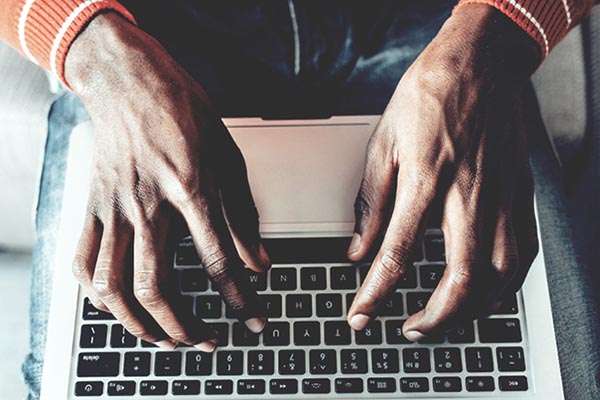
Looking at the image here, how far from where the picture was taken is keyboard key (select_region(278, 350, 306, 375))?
55 centimetres

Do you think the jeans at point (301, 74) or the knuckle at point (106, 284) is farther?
the jeans at point (301, 74)

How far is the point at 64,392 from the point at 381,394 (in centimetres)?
28

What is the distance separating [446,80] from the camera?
0.53 metres

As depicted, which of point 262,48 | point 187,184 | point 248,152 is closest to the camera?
point 187,184

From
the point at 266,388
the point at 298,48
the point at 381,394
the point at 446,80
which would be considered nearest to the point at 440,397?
the point at 381,394

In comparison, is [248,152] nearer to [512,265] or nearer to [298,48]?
[298,48]

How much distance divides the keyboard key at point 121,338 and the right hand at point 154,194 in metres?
0.03

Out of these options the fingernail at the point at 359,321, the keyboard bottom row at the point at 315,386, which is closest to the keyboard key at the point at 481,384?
the keyboard bottom row at the point at 315,386

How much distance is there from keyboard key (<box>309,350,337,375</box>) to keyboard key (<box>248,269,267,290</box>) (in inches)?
2.9

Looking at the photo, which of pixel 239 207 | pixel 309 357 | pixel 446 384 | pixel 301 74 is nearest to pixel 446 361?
pixel 446 384

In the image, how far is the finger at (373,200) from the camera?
0.53 m

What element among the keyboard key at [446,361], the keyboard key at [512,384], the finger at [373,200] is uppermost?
the finger at [373,200]

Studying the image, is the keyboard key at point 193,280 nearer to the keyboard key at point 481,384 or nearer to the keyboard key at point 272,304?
the keyboard key at point 272,304

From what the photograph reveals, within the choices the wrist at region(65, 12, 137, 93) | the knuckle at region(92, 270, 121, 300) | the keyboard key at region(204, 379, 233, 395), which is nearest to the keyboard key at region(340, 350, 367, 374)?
the keyboard key at region(204, 379, 233, 395)
